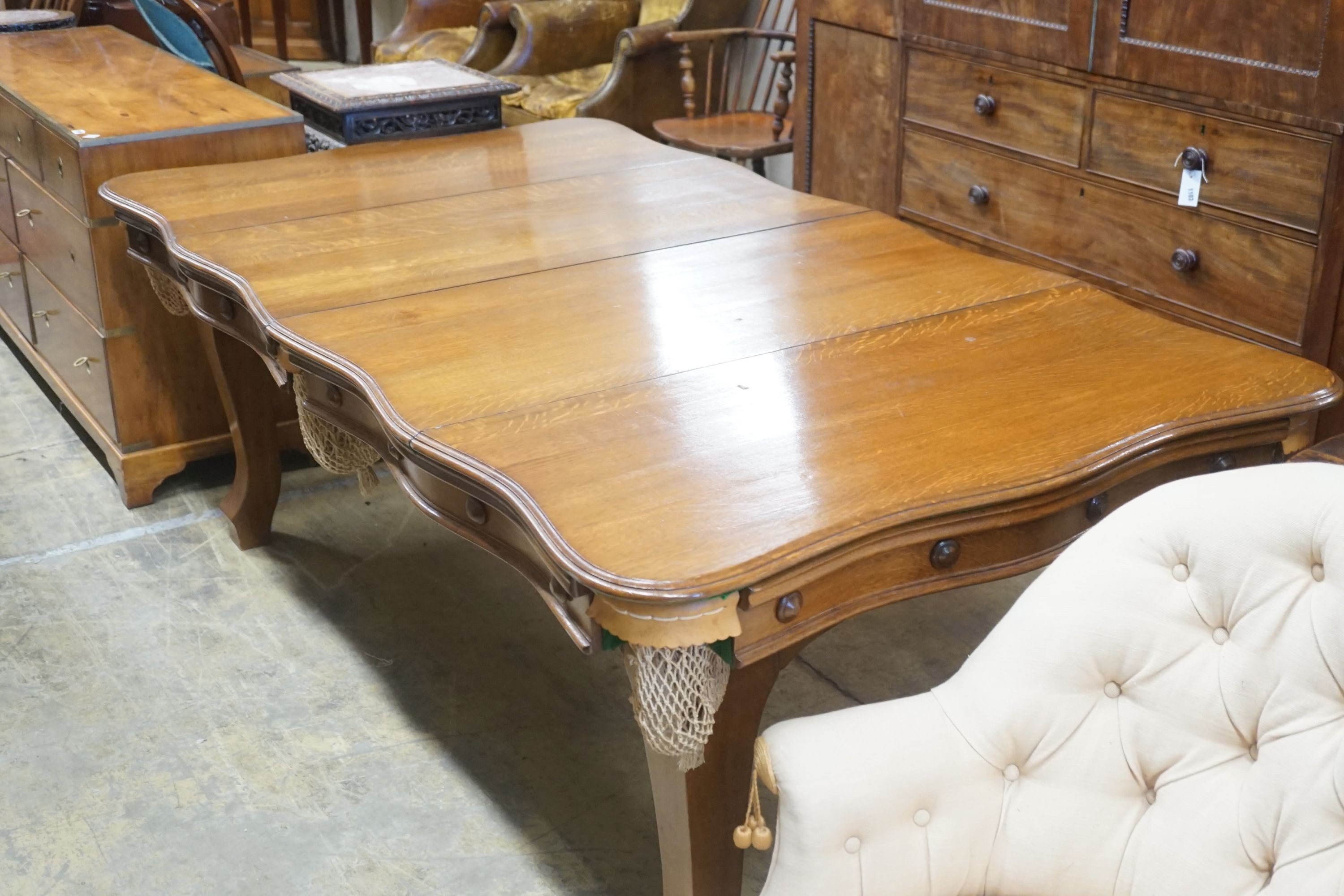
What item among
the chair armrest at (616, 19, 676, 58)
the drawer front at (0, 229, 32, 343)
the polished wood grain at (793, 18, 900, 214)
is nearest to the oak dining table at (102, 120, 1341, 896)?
the polished wood grain at (793, 18, 900, 214)

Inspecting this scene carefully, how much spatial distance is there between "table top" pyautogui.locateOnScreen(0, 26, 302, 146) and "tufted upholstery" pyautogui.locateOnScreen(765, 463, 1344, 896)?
2.06 metres

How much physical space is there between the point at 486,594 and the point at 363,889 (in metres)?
0.85

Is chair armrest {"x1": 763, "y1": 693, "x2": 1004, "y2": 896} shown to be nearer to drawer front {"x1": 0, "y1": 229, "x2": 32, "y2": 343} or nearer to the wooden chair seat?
drawer front {"x1": 0, "y1": 229, "x2": 32, "y2": 343}

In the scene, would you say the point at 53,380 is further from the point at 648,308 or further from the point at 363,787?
the point at 648,308

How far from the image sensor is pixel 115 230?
9.10 ft

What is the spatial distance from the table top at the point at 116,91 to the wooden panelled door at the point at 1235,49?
1692 mm

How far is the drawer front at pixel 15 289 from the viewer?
3408mm

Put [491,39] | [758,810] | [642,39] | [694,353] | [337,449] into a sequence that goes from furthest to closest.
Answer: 1. [491,39]
2. [642,39]
3. [337,449]
4. [694,353]
5. [758,810]

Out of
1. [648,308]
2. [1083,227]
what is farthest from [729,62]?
[648,308]

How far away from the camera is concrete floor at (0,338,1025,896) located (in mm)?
1985

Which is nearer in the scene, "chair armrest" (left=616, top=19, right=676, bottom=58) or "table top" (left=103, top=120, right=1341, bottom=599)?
"table top" (left=103, top=120, right=1341, bottom=599)

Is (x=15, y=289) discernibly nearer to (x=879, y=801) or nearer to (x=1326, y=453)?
(x=879, y=801)

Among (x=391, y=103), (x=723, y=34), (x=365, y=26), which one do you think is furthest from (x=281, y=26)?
(x=391, y=103)

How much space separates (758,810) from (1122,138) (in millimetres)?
1838
